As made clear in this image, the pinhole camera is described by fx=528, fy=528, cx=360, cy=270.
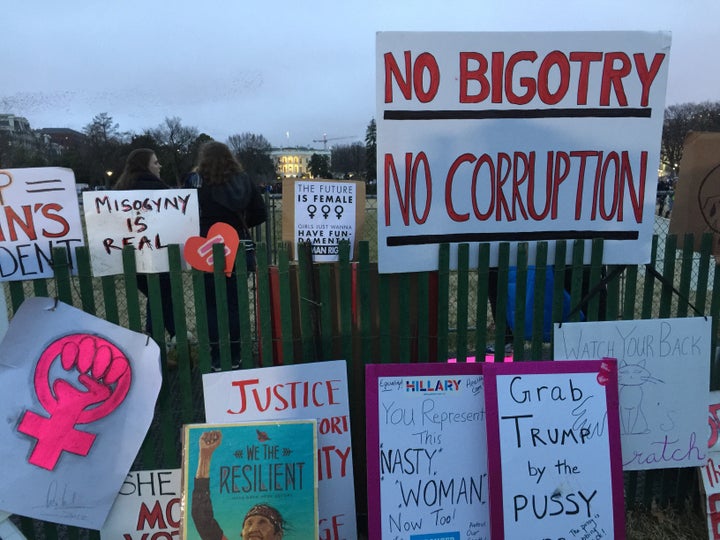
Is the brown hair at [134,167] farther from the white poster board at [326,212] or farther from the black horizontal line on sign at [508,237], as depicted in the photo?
the black horizontal line on sign at [508,237]

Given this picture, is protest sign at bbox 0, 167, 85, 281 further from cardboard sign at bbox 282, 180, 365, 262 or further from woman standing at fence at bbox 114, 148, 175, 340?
woman standing at fence at bbox 114, 148, 175, 340

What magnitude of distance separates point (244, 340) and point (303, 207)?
1061 millimetres

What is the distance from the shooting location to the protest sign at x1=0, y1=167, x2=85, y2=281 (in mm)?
2492

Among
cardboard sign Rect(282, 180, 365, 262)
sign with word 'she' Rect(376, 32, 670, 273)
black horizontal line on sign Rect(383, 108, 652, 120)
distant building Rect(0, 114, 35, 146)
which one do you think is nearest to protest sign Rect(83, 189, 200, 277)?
cardboard sign Rect(282, 180, 365, 262)

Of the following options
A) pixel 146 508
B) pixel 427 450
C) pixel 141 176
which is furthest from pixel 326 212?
pixel 146 508

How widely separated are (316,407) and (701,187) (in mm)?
2488

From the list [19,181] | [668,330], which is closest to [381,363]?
[668,330]

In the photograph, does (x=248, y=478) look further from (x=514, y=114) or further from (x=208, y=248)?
(x=514, y=114)

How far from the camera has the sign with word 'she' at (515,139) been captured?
2543mm


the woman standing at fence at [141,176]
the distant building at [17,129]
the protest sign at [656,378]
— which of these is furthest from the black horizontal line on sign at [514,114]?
the distant building at [17,129]

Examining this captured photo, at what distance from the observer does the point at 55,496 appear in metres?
2.53

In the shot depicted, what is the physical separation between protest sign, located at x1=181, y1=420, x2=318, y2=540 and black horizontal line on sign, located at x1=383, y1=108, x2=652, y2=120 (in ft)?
5.12

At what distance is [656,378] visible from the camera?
283 cm

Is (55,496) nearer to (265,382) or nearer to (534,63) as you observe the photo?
(265,382)
